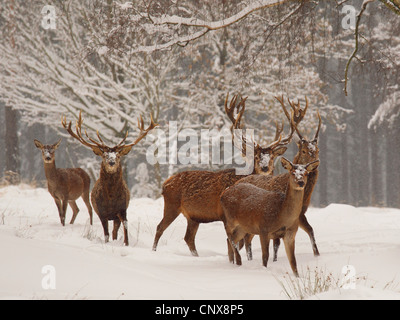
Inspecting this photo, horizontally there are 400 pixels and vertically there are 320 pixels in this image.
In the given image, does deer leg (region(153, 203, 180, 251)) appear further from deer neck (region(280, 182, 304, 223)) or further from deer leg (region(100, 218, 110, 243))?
deer neck (region(280, 182, 304, 223))

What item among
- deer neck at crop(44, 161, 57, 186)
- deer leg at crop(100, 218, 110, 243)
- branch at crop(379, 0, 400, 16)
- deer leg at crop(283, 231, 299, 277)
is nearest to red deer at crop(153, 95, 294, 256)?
deer leg at crop(100, 218, 110, 243)

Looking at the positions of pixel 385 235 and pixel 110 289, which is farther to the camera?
pixel 385 235

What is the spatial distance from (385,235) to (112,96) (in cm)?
981

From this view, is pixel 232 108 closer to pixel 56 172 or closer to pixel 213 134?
pixel 56 172

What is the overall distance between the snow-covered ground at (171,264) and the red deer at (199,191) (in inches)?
23.7

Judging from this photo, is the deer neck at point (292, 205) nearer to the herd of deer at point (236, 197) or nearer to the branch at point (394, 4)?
the herd of deer at point (236, 197)

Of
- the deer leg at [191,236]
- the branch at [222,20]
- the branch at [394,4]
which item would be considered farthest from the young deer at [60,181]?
the branch at [394,4]

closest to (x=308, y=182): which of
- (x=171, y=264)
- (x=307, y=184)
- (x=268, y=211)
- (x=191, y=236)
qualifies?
(x=307, y=184)

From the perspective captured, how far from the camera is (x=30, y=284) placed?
16.4 feet

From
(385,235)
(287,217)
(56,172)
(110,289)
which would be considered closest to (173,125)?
(56,172)

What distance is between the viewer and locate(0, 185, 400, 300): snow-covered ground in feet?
16.6

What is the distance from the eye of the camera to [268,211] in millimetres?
6855
